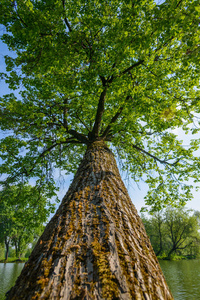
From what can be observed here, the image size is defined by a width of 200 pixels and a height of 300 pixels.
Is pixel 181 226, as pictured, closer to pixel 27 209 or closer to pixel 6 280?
pixel 6 280

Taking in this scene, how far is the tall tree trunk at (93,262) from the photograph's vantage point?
1190 millimetres

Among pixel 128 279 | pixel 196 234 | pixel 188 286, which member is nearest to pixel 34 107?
pixel 128 279

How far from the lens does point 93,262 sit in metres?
1.40

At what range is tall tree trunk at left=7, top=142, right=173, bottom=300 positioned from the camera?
1.19 meters

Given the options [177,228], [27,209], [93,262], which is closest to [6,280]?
[27,209]

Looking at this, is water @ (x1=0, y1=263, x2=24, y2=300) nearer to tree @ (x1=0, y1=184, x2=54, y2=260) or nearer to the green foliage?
tree @ (x1=0, y1=184, x2=54, y2=260)

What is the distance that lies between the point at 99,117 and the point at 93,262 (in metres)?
5.41

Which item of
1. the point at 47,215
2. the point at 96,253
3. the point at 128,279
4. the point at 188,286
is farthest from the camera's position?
the point at 188,286

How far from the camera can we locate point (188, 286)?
11.7m

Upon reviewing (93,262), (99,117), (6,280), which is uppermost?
(99,117)

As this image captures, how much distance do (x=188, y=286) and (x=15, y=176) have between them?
14.1 metres

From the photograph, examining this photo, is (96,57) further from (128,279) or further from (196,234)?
(196,234)

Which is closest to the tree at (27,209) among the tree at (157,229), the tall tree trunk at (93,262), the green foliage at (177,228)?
the tall tree trunk at (93,262)

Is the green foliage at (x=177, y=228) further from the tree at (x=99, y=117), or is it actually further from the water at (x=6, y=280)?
the tree at (x=99, y=117)
